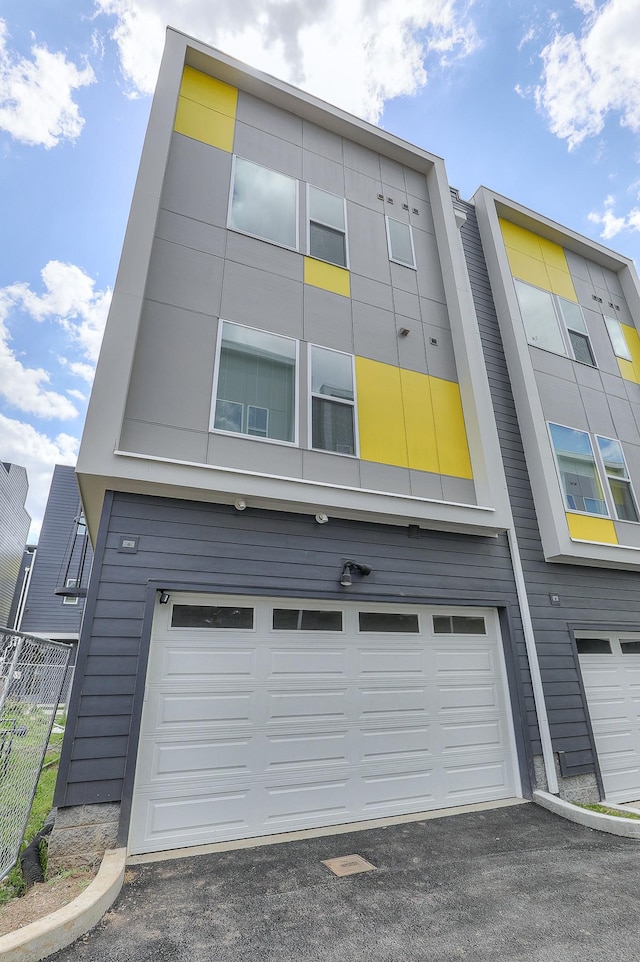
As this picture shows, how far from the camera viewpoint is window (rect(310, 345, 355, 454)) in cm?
500

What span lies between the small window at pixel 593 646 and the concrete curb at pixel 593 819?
1.86 m

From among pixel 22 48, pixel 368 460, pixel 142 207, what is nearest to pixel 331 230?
pixel 142 207

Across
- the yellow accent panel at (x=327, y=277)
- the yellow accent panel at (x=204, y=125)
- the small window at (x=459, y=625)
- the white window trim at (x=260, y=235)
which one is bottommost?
the small window at (x=459, y=625)

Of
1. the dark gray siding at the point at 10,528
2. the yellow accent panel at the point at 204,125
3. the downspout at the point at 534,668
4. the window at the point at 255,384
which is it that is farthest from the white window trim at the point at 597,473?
the dark gray siding at the point at 10,528

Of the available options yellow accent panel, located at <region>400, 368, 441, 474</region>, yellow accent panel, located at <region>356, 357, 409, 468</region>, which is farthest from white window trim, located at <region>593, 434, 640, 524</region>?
yellow accent panel, located at <region>356, 357, 409, 468</region>

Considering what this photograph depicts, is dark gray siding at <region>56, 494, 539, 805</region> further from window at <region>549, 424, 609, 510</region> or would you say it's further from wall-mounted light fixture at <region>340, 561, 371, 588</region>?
window at <region>549, 424, 609, 510</region>

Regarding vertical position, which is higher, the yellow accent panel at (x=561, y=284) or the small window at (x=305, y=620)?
the yellow accent panel at (x=561, y=284)

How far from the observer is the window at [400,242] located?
6.66m

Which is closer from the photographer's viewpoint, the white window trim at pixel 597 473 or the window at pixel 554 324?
the white window trim at pixel 597 473

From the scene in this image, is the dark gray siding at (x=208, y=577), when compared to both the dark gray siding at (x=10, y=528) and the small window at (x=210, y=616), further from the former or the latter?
the dark gray siding at (x=10, y=528)

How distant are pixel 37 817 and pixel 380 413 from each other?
547cm

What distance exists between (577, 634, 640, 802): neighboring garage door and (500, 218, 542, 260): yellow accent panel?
23.8 ft

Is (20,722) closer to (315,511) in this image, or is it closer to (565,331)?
(315,511)

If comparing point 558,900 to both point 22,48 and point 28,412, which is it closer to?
point 22,48
